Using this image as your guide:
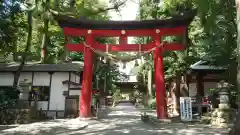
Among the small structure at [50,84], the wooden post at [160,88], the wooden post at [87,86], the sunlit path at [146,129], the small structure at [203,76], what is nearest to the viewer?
the sunlit path at [146,129]

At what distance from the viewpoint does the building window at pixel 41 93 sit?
662 inches

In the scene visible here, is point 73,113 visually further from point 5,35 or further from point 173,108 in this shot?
point 173,108

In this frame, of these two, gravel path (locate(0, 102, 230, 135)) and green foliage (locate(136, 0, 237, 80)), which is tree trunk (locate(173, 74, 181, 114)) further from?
gravel path (locate(0, 102, 230, 135))

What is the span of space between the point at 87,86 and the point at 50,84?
5.34 meters

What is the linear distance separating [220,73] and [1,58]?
70.4 feet

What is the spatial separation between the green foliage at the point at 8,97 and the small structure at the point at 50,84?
2591mm

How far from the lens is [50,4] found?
1564cm

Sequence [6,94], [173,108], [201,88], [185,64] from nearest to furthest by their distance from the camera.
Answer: [6,94] → [185,64] → [201,88] → [173,108]

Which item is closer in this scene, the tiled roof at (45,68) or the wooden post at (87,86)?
the wooden post at (87,86)

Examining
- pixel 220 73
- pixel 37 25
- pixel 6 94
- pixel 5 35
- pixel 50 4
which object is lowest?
pixel 6 94

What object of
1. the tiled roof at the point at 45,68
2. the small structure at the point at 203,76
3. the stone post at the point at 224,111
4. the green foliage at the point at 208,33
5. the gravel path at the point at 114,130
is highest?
the green foliage at the point at 208,33

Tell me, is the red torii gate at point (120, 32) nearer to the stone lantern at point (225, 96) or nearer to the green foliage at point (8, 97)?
the stone lantern at point (225, 96)

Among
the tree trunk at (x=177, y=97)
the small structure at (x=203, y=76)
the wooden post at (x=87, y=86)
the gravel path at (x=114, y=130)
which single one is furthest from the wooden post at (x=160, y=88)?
the tree trunk at (x=177, y=97)

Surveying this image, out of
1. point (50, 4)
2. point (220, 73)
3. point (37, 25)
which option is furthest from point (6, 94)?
point (220, 73)
